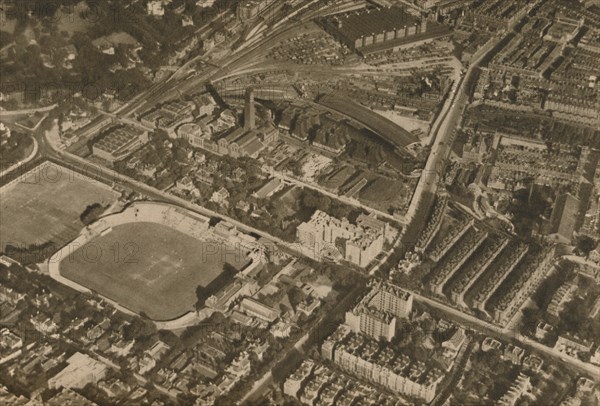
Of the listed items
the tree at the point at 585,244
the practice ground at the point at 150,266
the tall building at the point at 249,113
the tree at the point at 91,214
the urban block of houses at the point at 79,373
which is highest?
the tall building at the point at 249,113

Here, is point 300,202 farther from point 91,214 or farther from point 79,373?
point 79,373

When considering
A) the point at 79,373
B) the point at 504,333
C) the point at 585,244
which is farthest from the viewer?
the point at 585,244

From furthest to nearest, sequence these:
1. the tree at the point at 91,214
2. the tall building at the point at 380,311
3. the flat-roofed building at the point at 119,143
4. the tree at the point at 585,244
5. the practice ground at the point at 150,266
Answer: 1. the flat-roofed building at the point at 119,143
2. the tree at the point at 91,214
3. the tree at the point at 585,244
4. the practice ground at the point at 150,266
5. the tall building at the point at 380,311

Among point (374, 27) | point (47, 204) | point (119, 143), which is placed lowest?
point (47, 204)

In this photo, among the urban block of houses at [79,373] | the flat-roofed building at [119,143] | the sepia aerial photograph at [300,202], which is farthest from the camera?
the flat-roofed building at [119,143]

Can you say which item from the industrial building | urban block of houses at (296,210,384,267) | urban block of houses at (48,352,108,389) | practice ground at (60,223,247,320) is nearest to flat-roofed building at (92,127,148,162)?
practice ground at (60,223,247,320)

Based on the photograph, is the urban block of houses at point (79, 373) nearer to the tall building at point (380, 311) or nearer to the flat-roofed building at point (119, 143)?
the tall building at point (380, 311)

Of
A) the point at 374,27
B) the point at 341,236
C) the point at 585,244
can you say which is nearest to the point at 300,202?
the point at 341,236

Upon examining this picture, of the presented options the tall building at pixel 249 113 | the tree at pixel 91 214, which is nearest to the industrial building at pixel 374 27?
the tall building at pixel 249 113
